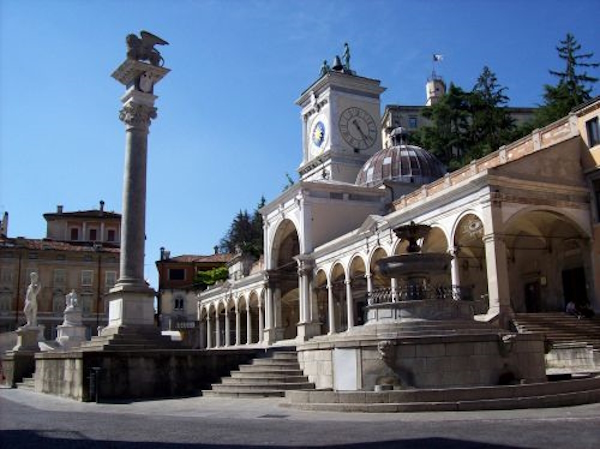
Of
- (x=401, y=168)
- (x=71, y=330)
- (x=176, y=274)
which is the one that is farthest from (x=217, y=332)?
(x=401, y=168)

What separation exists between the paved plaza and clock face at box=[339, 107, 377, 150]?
3743 cm

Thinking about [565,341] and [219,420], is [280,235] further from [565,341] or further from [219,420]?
[219,420]

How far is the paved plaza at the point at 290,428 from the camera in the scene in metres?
7.93

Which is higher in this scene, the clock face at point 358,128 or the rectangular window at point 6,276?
the clock face at point 358,128

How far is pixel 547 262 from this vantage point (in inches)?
1155

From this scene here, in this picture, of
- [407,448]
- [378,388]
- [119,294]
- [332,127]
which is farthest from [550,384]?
[332,127]

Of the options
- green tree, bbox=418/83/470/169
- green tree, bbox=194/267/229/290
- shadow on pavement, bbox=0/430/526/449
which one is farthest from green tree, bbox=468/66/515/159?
shadow on pavement, bbox=0/430/526/449

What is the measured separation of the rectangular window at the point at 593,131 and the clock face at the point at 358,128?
2365 centimetres

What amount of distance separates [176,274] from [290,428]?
69.3 metres

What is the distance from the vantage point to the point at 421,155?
140 ft

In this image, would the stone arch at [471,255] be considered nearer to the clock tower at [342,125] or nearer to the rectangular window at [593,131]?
the rectangular window at [593,131]

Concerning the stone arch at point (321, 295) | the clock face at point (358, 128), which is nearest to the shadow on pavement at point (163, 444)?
the stone arch at point (321, 295)

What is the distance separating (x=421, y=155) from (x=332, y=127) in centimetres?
826

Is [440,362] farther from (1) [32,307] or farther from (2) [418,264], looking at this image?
(1) [32,307]
